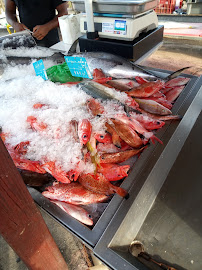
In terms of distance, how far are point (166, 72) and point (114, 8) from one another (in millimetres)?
996

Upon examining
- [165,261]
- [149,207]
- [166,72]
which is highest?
[166,72]

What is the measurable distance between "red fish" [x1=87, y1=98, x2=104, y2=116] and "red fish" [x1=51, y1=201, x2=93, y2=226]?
809mm

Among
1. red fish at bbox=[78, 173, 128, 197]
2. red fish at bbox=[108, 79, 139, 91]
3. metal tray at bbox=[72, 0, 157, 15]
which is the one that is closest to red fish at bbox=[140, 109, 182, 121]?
red fish at bbox=[108, 79, 139, 91]

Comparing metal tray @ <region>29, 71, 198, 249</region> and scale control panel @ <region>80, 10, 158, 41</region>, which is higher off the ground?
scale control panel @ <region>80, 10, 158, 41</region>

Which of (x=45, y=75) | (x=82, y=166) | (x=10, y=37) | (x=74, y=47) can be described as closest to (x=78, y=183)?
(x=82, y=166)

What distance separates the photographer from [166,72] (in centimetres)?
246

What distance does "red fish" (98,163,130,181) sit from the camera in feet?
4.36

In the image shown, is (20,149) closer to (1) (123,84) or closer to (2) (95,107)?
(2) (95,107)

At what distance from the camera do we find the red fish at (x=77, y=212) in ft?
3.97

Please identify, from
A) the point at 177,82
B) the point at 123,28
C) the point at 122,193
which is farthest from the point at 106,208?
the point at 123,28

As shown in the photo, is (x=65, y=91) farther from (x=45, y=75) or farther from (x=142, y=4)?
(x=142, y=4)

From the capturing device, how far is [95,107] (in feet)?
5.72

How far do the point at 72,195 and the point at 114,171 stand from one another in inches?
13.6

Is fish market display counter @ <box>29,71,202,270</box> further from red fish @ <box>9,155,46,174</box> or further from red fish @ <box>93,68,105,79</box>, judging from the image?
red fish @ <box>93,68,105,79</box>
